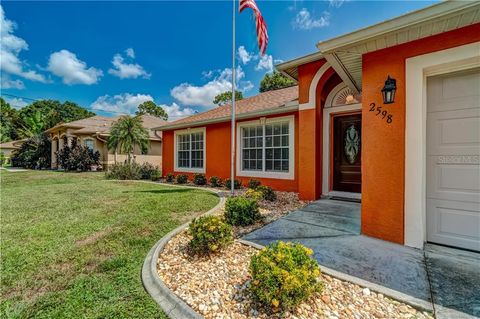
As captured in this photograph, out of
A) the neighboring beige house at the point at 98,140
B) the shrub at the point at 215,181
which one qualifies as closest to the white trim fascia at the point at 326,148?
the shrub at the point at 215,181

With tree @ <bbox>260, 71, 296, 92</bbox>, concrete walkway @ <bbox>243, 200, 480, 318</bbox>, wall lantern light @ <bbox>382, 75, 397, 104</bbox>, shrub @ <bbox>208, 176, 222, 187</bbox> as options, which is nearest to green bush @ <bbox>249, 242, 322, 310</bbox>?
concrete walkway @ <bbox>243, 200, 480, 318</bbox>

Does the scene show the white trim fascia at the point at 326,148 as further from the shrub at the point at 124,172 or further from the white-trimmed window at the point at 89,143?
the white-trimmed window at the point at 89,143

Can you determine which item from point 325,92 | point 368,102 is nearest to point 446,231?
point 368,102

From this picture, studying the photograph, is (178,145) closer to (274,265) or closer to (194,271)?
(194,271)

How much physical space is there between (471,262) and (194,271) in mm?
3614

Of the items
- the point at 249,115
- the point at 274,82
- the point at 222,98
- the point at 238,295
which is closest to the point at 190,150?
the point at 249,115

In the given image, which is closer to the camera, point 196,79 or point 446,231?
point 446,231

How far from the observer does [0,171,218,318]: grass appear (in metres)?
2.18

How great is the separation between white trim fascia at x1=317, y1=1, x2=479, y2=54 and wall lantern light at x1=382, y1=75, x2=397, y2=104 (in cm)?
72

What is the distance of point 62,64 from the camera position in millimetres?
20953

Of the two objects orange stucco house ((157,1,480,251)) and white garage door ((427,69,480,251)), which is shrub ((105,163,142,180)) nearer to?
orange stucco house ((157,1,480,251))

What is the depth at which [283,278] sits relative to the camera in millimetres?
1954

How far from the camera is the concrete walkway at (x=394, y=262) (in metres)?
2.14

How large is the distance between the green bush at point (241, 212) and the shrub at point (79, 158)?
17.9 metres
